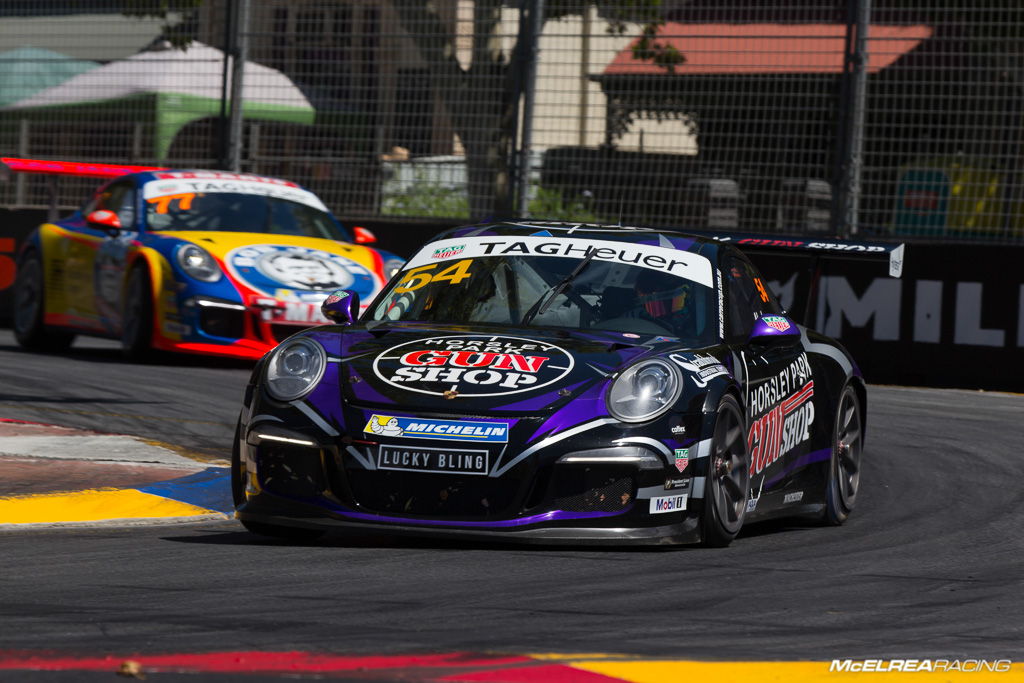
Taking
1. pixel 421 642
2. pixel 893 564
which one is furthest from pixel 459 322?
pixel 421 642

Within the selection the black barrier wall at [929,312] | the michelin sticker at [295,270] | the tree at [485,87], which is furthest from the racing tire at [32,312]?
the black barrier wall at [929,312]

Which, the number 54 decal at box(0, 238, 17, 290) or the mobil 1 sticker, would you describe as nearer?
the mobil 1 sticker

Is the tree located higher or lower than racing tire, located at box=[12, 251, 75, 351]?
higher

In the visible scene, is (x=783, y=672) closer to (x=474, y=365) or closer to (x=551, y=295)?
(x=474, y=365)

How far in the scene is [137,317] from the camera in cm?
1281

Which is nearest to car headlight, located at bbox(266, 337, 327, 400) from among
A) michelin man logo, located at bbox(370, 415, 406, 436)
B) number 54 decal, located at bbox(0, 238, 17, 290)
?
michelin man logo, located at bbox(370, 415, 406, 436)

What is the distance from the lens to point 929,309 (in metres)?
13.4

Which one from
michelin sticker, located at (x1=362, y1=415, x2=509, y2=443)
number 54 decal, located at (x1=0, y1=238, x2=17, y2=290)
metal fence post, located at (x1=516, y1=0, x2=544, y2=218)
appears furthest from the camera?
number 54 decal, located at (x1=0, y1=238, x2=17, y2=290)

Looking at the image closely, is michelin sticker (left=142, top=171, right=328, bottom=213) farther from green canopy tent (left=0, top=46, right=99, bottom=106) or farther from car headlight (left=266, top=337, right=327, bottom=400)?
car headlight (left=266, top=337, right=327, bottom=400)

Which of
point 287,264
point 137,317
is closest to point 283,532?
point 287,264

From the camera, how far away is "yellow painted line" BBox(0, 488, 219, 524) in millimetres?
6617

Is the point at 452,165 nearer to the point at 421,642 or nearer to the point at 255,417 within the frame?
the point at 255,417

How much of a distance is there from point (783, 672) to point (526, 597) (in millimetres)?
1037

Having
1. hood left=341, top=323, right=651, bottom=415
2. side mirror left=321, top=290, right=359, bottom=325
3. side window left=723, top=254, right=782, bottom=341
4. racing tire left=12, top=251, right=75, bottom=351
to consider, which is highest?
side window left=723, top=254, right=782, bottom=341
